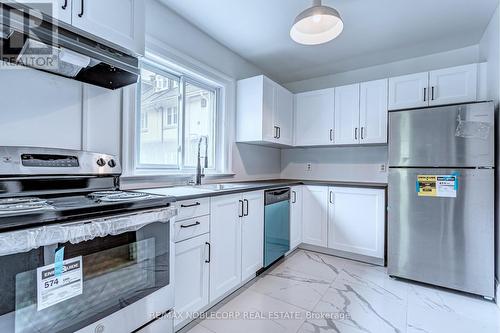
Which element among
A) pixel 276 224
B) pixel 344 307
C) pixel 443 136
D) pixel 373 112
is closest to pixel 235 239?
pixel 276 224

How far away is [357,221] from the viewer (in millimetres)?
2816

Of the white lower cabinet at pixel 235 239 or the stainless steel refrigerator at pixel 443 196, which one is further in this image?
the stainless steel refrigerator at pixel 443 196

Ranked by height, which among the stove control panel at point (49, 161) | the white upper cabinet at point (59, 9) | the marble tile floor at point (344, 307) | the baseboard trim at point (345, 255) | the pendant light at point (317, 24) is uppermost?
the pendant light at point (317, 24)

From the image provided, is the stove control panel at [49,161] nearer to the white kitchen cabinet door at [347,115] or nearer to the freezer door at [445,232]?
the freezer door at [445,232]

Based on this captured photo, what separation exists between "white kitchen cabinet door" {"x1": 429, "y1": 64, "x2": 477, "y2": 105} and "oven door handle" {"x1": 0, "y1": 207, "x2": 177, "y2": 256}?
3.02m

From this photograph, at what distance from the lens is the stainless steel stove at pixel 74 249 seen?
854 millimetres

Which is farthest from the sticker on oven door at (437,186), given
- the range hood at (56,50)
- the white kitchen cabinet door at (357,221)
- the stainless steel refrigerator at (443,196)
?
the range hood at (56,50)

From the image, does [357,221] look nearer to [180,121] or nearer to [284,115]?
[284,115]

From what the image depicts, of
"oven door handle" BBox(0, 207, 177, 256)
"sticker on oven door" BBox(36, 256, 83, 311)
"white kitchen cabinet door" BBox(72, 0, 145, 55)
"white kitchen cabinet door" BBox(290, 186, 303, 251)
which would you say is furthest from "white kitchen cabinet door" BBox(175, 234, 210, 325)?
"white kitchen cabinet door" BBox(290, 186, 303, 251)

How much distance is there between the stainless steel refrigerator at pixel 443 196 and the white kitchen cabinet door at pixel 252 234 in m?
1.30

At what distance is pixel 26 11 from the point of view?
3.48 ft

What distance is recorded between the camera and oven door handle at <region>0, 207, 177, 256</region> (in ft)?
2.68

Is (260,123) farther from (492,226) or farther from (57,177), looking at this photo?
(492,226)

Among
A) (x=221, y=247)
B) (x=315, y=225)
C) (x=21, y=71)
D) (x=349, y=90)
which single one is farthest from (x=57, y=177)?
(x=349, y=90)
